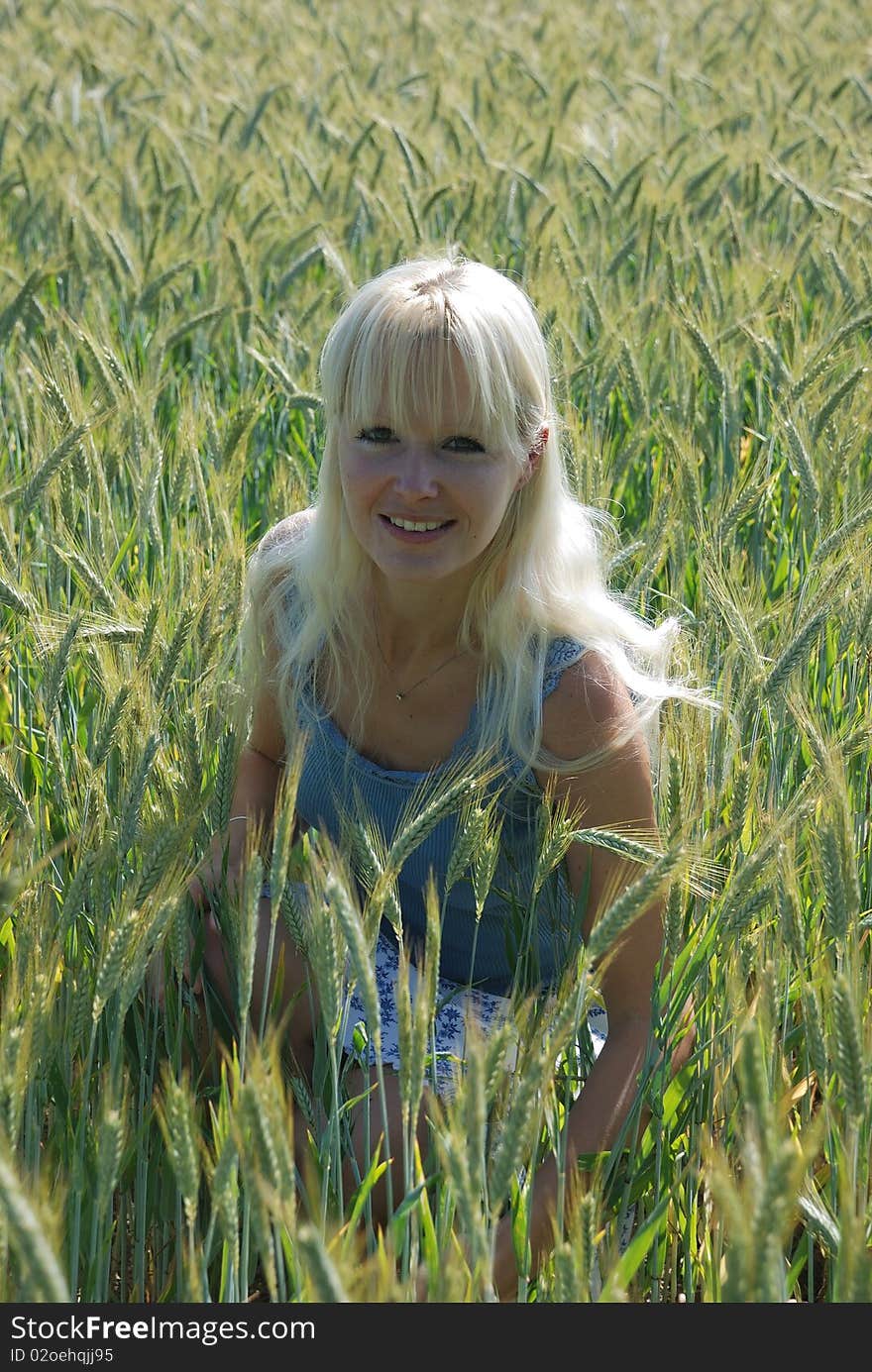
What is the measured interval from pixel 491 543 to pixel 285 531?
1.29 ft

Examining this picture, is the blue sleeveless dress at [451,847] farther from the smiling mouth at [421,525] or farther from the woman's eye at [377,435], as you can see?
the woman's eye at [377,435]

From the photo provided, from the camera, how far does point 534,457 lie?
1.87 metres

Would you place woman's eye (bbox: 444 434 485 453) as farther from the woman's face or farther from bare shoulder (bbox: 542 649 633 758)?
bare shoulder (bbox: 542 649 633 758)

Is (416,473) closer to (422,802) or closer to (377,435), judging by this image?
(377,435)

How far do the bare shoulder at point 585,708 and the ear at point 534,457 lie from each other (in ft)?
0.77

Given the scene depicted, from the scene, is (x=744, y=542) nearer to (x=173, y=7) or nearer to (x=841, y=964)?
(x=841, y=964)

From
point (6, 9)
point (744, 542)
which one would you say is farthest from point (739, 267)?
point (6, 9)

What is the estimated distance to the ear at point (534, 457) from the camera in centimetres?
186

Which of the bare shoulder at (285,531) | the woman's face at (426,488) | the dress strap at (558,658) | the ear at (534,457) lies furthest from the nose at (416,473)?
the bare shoulder at (285,531)

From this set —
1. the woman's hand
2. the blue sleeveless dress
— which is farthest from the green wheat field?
the blue sleeveless dress

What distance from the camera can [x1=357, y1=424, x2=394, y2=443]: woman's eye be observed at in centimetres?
181

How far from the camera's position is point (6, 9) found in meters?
8.65

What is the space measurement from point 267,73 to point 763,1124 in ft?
22.1

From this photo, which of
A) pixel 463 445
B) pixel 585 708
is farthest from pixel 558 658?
pixel 463 445
